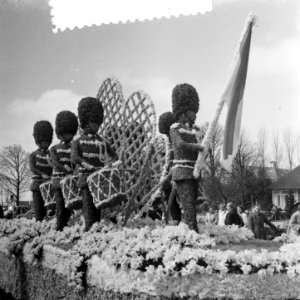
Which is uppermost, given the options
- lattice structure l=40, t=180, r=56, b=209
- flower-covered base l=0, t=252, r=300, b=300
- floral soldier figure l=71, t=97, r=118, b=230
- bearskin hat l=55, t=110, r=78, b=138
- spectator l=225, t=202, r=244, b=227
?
bearskin hat l=55, t=110, r=78, b=138

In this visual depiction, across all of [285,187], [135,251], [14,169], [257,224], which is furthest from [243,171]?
[135,251]

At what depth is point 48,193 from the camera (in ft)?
30.7

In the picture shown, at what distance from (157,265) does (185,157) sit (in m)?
1.79

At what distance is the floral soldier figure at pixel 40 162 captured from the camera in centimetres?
984

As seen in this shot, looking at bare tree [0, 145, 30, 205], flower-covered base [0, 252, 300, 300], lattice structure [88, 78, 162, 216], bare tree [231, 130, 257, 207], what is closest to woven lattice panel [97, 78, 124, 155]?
lattice structure [88, 78, 162, 216]

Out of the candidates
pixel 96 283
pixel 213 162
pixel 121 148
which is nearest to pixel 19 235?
pixel 121 148

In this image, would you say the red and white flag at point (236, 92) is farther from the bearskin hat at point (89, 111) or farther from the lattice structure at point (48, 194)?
the lattice structure at point (48, 194)

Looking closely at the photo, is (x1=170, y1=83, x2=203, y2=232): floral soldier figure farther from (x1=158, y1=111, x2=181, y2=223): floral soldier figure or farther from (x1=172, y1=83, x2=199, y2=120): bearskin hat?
(x1=158, y1=111, x2=181, y2=223): floral soldier figure

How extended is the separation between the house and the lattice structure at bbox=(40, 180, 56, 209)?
29.6 m

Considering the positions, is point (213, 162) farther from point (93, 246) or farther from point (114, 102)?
point (93, 246)

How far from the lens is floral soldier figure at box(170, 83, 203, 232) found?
19.6 ft

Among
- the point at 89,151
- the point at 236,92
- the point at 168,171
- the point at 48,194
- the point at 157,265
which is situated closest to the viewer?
the point at 157,265

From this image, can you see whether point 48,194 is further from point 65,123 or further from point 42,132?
point 65,123

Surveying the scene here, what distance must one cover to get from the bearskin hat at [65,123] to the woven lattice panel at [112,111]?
0.90m
